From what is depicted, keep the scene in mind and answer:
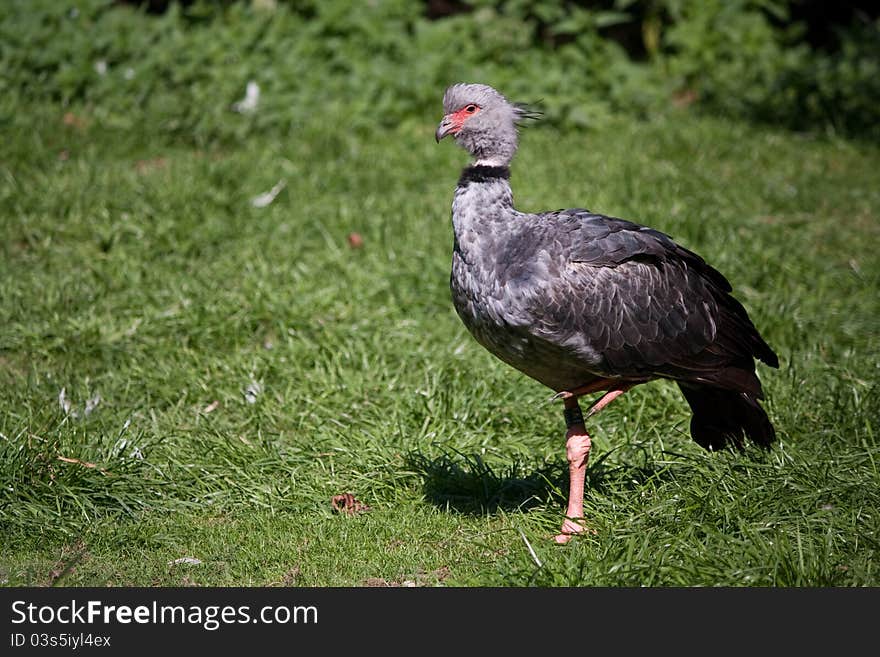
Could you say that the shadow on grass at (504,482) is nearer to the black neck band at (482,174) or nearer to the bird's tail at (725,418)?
the bird's tail at (725,418)

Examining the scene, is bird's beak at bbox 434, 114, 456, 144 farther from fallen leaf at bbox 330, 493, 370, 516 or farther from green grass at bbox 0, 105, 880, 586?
fallen leaf at bbox 330, 493, 370, 516

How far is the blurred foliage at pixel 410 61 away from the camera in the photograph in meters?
8.10

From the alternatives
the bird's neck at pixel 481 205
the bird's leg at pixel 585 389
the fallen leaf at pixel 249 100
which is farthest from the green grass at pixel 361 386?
the bird's neck at pixel 481 205

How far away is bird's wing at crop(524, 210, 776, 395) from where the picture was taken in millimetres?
3771

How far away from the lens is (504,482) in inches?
175

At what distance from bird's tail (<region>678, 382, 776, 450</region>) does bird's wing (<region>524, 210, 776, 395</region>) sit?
0.44ft

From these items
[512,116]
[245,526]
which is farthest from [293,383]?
[512,116]

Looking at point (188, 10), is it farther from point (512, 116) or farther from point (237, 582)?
point (237, 582)

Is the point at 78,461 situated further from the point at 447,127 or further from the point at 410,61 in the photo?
the point at 410,61

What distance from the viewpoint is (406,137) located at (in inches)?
325

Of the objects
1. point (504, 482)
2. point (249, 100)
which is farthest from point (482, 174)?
point (249, 100)

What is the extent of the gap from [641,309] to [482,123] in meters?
0.92

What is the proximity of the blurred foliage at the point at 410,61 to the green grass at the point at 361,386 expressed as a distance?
0.43 metres

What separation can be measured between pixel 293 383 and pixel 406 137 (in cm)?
360
